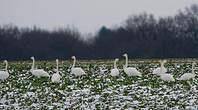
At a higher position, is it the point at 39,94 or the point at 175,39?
the point at 175,39

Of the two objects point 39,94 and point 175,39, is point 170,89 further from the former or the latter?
point 175,39

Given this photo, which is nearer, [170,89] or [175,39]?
[170,89]

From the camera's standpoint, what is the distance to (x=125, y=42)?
77750mm

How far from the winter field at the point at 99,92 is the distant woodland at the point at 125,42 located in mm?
41702

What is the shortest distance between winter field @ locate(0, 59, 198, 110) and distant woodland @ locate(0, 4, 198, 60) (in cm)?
4170

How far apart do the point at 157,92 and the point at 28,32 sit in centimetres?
7086

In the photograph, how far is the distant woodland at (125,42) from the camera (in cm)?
7254

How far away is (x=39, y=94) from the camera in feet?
81.1

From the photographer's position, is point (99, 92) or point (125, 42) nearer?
point (99, 92)

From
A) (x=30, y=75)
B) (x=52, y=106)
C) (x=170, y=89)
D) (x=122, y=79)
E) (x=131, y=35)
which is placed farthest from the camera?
(x=131, y=35)

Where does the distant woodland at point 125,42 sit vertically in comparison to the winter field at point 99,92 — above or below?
above

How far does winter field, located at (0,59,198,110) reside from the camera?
21.7 m

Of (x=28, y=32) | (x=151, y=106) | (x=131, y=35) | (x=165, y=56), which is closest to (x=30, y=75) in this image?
(x=151, y=106)

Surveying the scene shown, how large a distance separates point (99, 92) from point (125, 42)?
2120 inches
